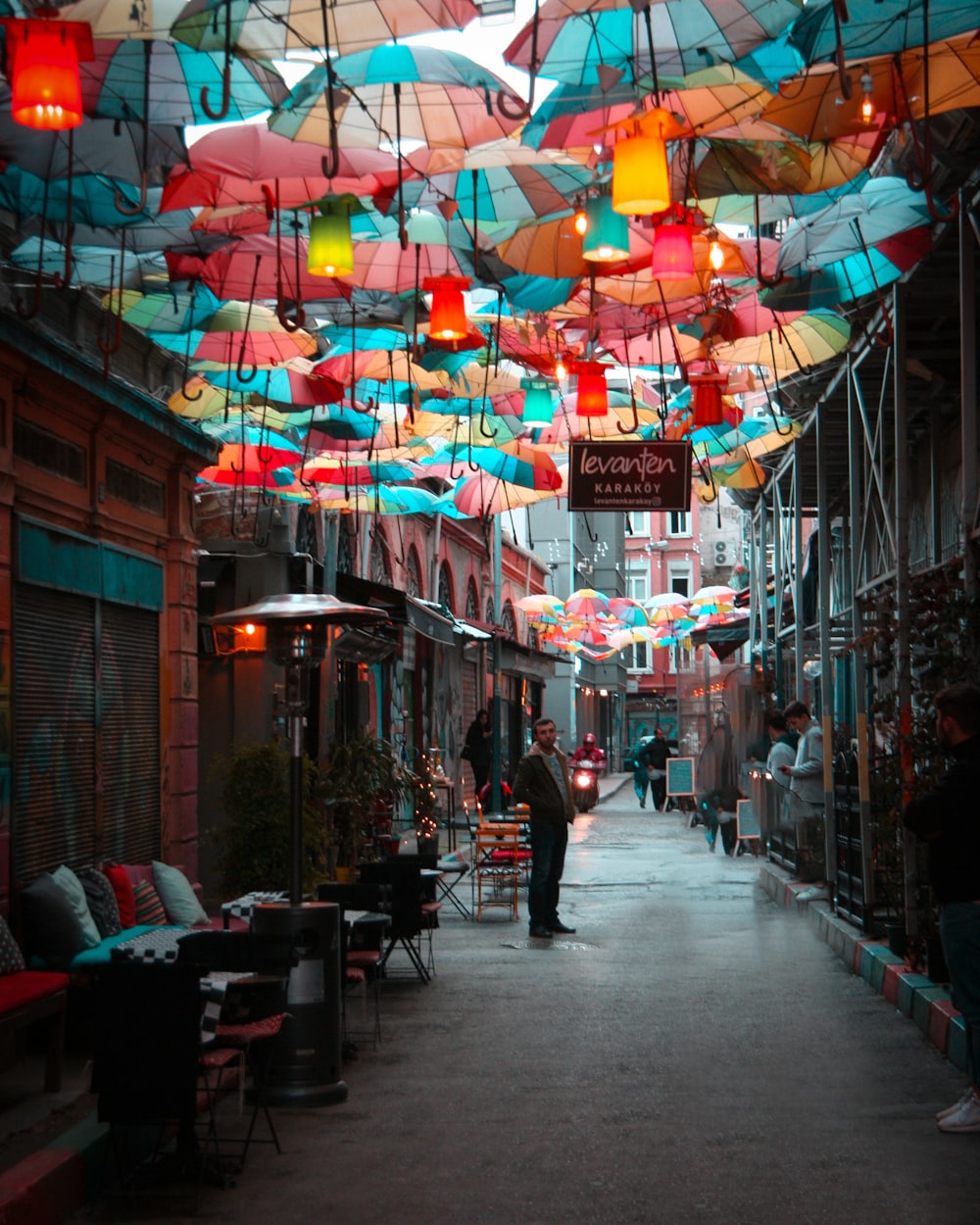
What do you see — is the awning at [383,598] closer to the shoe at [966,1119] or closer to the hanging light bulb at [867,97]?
the hanging light bulb at [867,97]

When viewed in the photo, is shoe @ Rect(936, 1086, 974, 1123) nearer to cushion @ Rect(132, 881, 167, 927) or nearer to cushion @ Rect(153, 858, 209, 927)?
cushion @ Rect(132, 881, 167, 927)

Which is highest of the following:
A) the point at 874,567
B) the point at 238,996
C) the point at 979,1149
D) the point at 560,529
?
the point at 560,529

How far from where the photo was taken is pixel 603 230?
9.35 metres

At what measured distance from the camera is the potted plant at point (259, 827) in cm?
1337

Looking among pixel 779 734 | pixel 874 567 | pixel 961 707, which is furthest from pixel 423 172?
pixel 874 567

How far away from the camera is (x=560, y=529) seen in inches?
2472

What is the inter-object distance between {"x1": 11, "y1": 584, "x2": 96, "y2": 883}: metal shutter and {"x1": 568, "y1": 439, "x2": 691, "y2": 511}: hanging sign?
14.6 ft

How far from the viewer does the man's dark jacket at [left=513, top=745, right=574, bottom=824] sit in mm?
15266

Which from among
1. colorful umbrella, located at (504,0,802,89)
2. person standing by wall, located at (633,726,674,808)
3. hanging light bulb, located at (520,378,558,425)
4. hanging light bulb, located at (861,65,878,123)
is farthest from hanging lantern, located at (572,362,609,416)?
person standing by wall, located at (633,726,674,808)

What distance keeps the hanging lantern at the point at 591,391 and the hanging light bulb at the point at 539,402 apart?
2.28m

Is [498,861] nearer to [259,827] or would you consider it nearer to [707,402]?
[259,827]

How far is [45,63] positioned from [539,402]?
9.19 m

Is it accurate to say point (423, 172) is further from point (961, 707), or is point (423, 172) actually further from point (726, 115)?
point (961, 707)

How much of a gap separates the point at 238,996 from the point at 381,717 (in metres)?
17.9
